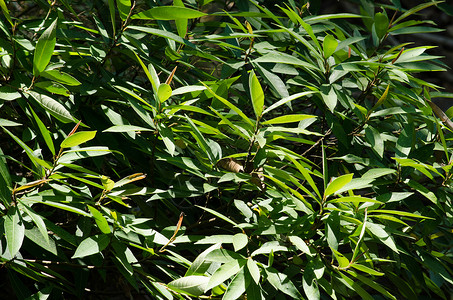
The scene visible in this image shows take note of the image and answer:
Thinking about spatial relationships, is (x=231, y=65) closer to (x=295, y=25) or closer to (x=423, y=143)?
(x=295, y=25)

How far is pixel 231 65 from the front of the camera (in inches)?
45.3

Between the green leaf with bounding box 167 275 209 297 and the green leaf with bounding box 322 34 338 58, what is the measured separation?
0.56m

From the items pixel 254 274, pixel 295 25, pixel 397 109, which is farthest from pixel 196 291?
pixel 295 25

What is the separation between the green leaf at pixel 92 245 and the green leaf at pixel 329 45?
1.98 feet

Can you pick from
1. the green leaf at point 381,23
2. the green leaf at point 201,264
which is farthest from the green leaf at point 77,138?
the green leaf at point 381,23

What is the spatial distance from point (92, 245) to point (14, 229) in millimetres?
133

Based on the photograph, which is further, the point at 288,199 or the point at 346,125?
the point at 346,125

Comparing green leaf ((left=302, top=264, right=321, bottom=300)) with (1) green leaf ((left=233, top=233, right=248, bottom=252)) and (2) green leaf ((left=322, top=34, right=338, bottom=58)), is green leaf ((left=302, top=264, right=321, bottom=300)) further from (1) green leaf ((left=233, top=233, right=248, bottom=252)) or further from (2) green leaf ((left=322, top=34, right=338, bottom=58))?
(2) green leaf ((left=322, top=34, right=338, bottom=58))

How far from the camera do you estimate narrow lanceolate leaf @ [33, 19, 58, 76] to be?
2.93 feet

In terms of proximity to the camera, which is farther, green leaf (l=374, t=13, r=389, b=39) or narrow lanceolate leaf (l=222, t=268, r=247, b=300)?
green leaf (l=374, t=13, r=389, b=39)

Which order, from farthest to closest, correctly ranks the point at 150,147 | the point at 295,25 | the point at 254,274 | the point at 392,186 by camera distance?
1. the point at 295,25
2. the point at 392,186
3. the point at 150,147
4. the point at 254,274

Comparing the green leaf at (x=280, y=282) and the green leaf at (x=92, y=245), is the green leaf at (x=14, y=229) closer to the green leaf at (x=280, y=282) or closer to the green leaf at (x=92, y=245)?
the green leaf at (x=92, y=245)

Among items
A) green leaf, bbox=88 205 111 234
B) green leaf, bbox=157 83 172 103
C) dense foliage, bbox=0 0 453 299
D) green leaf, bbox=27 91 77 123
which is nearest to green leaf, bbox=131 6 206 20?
dense foliage, bbox=0 0 453 299

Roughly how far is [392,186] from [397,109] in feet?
0.59
